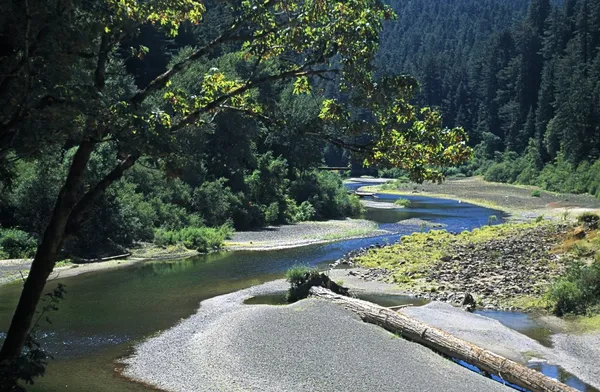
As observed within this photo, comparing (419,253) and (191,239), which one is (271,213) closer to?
(191,239)

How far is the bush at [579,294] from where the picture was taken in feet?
75.6

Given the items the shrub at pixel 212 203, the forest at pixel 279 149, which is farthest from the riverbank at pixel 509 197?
the shrub at pixel 212 203

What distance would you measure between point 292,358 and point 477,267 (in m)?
17.0

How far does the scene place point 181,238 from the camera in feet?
136

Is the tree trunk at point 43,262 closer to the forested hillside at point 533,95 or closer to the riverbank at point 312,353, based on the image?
the riverbank at point 312,353

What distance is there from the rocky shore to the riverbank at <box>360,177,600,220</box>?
15675 millimetres

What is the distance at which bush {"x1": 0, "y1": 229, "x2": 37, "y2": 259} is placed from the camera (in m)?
33.4

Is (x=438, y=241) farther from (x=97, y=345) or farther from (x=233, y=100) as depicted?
(x=233, y=100)

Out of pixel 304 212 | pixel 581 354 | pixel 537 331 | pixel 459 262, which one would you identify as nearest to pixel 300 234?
pixel 304 212

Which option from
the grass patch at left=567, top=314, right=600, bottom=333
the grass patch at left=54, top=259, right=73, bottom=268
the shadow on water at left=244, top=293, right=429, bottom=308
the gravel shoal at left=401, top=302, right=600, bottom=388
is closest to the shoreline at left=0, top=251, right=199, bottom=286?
the grass patch at left=54, top=259, right=73, bottom=268

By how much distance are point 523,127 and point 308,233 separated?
82696mm

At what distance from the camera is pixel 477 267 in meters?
31.4

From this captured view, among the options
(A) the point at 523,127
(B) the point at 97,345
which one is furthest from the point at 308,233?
(A) the point at 523,127

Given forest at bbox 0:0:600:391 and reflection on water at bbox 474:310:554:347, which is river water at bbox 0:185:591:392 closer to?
forest at bbox 0:0:600:391
